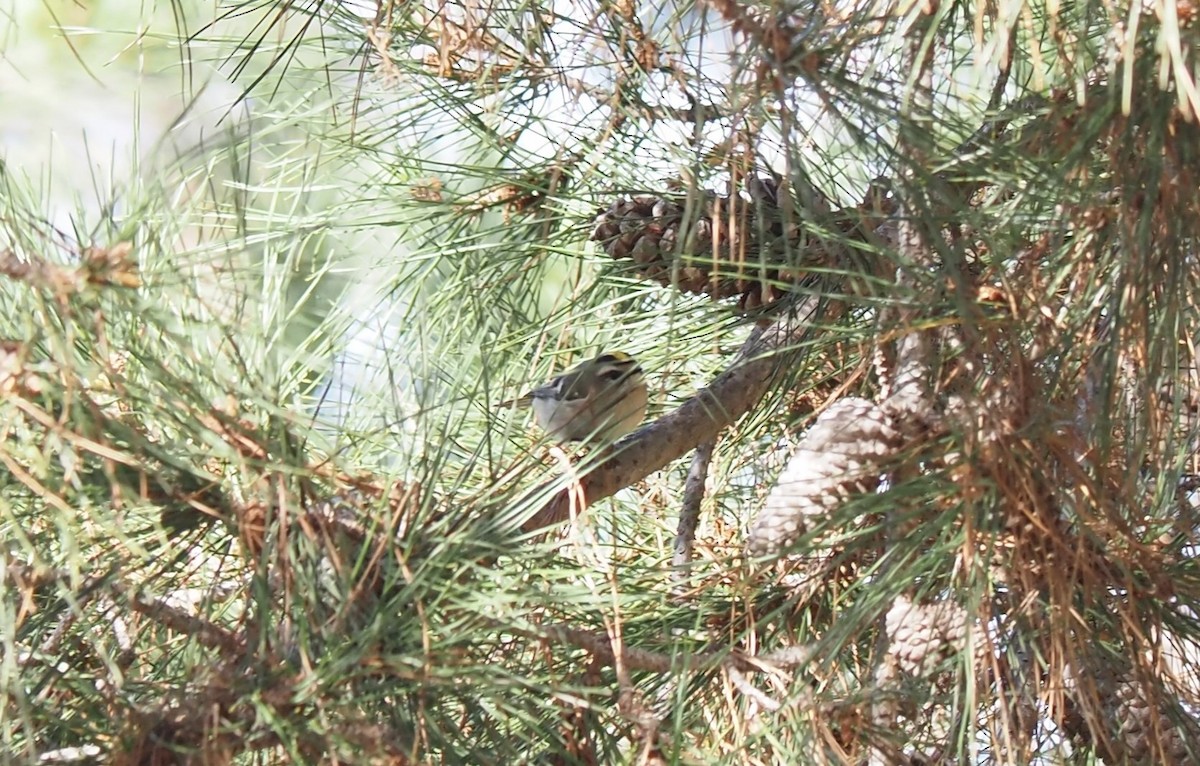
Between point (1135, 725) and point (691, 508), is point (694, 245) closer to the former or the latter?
point (691, 508)

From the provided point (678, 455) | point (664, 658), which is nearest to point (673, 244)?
point (678, 455)

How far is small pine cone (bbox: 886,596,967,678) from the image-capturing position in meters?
0.97

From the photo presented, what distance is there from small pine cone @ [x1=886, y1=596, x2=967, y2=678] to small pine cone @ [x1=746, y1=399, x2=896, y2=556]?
10 cm

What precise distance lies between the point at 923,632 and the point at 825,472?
147 millimetres

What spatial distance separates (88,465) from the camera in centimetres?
78

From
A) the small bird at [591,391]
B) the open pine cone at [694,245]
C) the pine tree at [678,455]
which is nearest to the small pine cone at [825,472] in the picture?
the pine tree at [678,455]

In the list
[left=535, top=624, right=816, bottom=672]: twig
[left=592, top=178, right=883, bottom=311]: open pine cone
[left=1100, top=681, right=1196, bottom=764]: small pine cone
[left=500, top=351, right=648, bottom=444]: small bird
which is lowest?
[left=1100, top=681, right=1196, bottom=764]: small pine cone

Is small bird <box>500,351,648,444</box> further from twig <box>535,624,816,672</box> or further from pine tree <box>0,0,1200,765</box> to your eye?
twig <box>535,624,816,672</box>

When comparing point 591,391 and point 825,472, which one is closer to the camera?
point 825,472

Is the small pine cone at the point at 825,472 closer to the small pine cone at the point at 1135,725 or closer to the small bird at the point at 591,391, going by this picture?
the small pine cone at the point at 1135,725

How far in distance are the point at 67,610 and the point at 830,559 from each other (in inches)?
23.4

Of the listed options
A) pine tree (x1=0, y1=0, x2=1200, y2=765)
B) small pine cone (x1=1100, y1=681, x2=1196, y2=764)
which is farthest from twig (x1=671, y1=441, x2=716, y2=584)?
small pine cone (x1=1100, y1=681, x2=1196, y2=764)

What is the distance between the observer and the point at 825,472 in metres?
0.99

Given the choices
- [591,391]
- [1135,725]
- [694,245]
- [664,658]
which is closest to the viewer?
[664,658]
